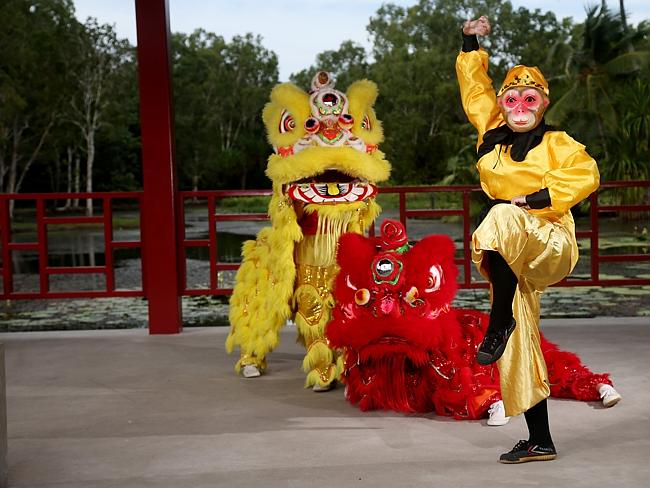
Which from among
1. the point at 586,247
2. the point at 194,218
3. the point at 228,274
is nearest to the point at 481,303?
the point at 228,274

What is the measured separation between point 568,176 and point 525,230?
24 centimetres

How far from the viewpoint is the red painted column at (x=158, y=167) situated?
17.9 ft

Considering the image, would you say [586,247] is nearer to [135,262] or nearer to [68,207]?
[135,262]

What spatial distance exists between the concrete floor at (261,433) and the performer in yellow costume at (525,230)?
240 millimetres

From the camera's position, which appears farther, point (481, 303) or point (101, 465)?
point (481, 303)

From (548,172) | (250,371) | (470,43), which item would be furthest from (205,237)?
(548,172)

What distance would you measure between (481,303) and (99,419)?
17.8 feet

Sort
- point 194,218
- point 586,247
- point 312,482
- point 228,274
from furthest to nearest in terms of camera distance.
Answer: point 194,218, point 586,247, point 228,274, point 312,482

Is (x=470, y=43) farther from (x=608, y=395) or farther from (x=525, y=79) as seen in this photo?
(x=608, y=395)

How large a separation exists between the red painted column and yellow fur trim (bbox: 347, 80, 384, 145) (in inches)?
65.7

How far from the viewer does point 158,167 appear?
18.1 ft

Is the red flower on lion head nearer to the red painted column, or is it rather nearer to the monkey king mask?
the monkey king mask

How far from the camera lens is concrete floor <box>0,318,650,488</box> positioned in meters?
2.81

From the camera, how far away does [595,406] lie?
361 centimetres
